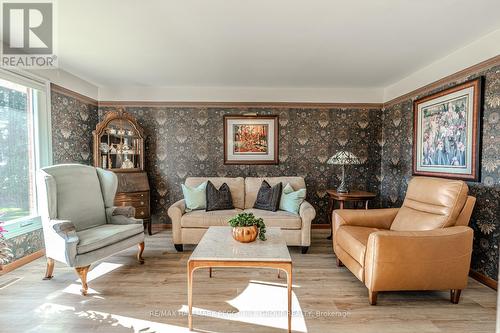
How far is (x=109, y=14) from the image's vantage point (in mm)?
2262

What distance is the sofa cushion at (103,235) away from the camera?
256cm

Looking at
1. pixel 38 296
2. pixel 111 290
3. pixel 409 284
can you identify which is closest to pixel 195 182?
pixel 111 290

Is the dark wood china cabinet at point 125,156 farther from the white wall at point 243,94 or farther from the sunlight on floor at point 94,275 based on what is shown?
the sunlight on floor at point 94,275

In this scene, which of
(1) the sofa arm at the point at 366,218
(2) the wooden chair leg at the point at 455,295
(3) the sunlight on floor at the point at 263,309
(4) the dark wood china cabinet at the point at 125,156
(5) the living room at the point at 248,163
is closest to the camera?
(3) the sunlight on floor at the point at 263,309

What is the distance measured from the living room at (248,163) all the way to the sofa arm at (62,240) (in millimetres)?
20

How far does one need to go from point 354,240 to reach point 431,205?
880 mm

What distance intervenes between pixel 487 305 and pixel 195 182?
372cm

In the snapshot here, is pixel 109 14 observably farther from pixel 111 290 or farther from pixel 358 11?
pixel 111 290

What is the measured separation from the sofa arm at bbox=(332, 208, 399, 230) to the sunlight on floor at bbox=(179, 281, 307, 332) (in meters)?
1.08

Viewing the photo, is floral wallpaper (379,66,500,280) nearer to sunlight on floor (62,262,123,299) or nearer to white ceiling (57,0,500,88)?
white ceiling (57,0,500,88)

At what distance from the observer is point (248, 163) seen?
4.69m

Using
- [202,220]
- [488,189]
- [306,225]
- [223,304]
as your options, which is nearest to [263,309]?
[223,304]

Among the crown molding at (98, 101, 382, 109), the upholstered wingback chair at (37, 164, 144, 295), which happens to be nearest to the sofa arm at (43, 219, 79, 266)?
the upholstered wingback chair at (37, 164, 144, 295)

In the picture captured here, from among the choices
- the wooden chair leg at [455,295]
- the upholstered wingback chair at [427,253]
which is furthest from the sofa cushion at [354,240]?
the wooden chair leg at [455,295]
